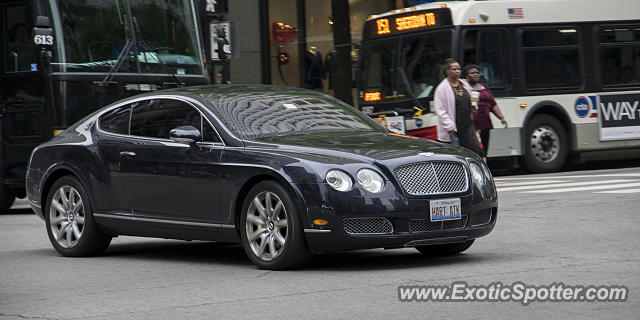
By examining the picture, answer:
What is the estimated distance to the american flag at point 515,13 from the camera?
19797 mm

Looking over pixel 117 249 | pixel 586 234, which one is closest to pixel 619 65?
pixel 586 234

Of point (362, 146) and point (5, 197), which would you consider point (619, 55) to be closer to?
point (5, 197)

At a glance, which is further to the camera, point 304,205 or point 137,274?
point 137,274

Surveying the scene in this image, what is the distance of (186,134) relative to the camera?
873 centimetres

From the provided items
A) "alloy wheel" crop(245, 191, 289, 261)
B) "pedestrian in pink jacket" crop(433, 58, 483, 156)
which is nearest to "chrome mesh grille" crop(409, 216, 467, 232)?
"alloy wheel" crop(245, 191, 289, 261)

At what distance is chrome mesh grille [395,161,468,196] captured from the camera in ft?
26.3

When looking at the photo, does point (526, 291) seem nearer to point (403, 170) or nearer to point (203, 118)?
point (403, 170)

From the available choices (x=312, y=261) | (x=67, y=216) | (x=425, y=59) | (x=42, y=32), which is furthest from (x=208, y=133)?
(x=425, y=59)

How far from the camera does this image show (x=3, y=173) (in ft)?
49.3

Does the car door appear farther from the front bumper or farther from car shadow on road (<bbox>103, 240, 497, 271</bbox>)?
the front bumper

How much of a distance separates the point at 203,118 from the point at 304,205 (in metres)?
1.50

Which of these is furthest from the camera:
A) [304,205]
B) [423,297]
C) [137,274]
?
[137,274]

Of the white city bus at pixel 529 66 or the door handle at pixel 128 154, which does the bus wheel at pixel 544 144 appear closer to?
the white city bus at pixel 529 66

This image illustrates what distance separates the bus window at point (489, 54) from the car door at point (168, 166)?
10394mm
